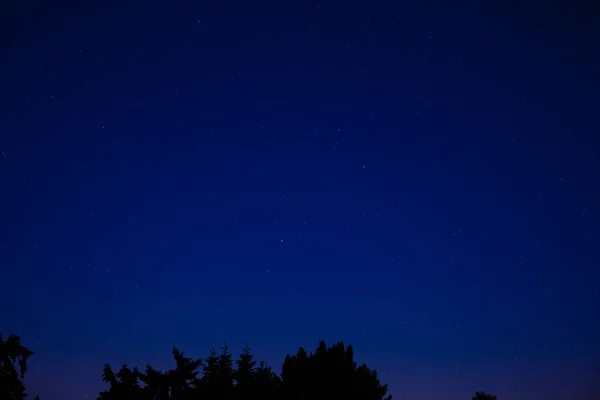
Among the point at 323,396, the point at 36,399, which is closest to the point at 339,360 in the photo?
the point at 323,396

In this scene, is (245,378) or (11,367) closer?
(11,367)

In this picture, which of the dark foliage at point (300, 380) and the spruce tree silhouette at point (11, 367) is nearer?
the spruce tree silhouette at point (11, 367)

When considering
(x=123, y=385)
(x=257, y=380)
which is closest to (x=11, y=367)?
(x=123, y=385)

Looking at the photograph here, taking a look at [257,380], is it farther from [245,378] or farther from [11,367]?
[11,367]

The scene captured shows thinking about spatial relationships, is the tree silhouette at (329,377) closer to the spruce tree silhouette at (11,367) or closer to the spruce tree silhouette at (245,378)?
the spruce tree silhouette at (245,378)

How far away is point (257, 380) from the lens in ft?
114

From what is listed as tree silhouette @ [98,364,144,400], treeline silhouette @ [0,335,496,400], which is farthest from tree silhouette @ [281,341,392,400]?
tree silhouette @ [98,364,144,400]

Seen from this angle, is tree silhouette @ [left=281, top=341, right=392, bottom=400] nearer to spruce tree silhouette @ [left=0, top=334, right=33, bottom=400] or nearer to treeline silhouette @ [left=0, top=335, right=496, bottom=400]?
treeline silhouette @ [left=0, top=335, right=496, bottom=400]

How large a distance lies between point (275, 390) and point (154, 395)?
1090 cm

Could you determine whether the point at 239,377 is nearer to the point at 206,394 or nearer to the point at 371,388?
the point at 206,394

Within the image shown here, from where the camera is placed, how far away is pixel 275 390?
34156 millimetres

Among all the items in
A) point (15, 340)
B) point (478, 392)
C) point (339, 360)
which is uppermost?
point (339, 360)

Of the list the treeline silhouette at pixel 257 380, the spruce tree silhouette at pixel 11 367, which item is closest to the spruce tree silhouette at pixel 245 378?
the treeline silhouette at pixel 257 380

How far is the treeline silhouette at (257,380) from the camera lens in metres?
26.0
